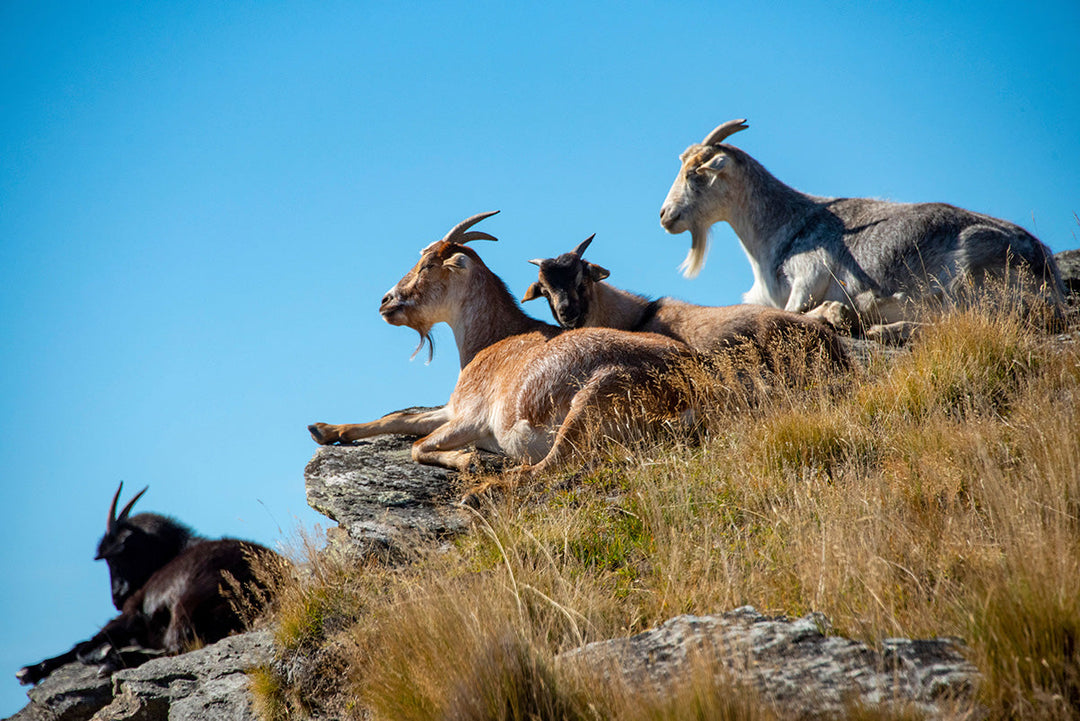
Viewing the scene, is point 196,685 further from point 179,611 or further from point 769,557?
point 769,557

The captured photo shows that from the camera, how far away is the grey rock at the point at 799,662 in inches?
121

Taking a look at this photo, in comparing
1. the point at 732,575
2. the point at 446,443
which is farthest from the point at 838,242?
the point at 732,575

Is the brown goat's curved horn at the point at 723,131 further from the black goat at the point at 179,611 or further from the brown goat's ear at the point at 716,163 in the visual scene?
the black goat at the point at 179,611

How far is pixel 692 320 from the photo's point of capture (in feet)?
27.8

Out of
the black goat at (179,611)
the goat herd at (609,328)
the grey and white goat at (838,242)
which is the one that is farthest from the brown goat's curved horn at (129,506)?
the grey and white goat at (838,242)

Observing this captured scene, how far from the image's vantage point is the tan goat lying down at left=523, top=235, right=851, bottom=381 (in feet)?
24.4

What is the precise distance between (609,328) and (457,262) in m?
1.59

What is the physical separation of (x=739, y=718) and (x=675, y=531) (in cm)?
212

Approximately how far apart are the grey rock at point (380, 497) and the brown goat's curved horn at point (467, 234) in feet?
7.66

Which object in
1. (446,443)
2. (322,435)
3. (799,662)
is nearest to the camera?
(799,662)

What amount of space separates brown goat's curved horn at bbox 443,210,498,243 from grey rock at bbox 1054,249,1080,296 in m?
6.67

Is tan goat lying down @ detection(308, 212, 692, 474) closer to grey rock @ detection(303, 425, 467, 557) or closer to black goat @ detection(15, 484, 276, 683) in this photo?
grey rock @ detection(303, 425, 467, 557)

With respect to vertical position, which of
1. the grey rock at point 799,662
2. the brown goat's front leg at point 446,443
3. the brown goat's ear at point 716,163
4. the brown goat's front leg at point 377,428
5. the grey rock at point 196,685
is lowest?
the grey rock at point 799,662

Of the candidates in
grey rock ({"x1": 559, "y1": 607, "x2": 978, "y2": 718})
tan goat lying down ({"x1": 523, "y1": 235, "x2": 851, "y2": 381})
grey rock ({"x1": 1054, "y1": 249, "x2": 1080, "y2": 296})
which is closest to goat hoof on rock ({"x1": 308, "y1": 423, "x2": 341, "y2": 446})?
tan goat lying down ({"x1": 523, "y1": 235, "x2": 851, "y2": 381})
